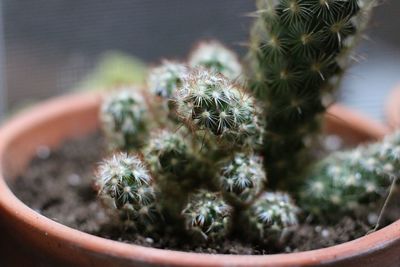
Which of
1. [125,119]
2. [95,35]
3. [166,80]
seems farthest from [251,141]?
[95,35]

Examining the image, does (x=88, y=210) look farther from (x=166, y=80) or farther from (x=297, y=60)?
(x=297, y=60)

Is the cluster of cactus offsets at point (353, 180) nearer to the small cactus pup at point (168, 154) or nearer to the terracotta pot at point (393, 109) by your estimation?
the terracotta pot at point (393, 109)

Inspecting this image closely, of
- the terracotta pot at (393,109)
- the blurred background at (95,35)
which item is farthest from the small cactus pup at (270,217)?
the blurred background at (95,35)

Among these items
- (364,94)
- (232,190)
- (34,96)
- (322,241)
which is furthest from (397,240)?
(34,96)

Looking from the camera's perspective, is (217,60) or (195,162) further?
(217,60)

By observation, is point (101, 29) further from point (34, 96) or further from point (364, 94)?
point (364, 94)

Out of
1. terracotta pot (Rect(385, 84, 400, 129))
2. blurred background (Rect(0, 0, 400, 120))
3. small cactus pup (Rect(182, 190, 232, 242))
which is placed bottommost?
blurred background (Rect(0, 0, 400, 120))

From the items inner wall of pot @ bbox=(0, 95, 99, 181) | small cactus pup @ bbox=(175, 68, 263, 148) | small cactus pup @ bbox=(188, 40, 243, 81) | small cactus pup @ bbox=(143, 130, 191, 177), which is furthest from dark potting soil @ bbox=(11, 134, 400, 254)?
small cactus pup @ bbox=(188, 40, 243, 81)

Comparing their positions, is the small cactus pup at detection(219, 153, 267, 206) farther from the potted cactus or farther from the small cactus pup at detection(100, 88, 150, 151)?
the small cactus pup at detection(100, 88, 150, 151)
